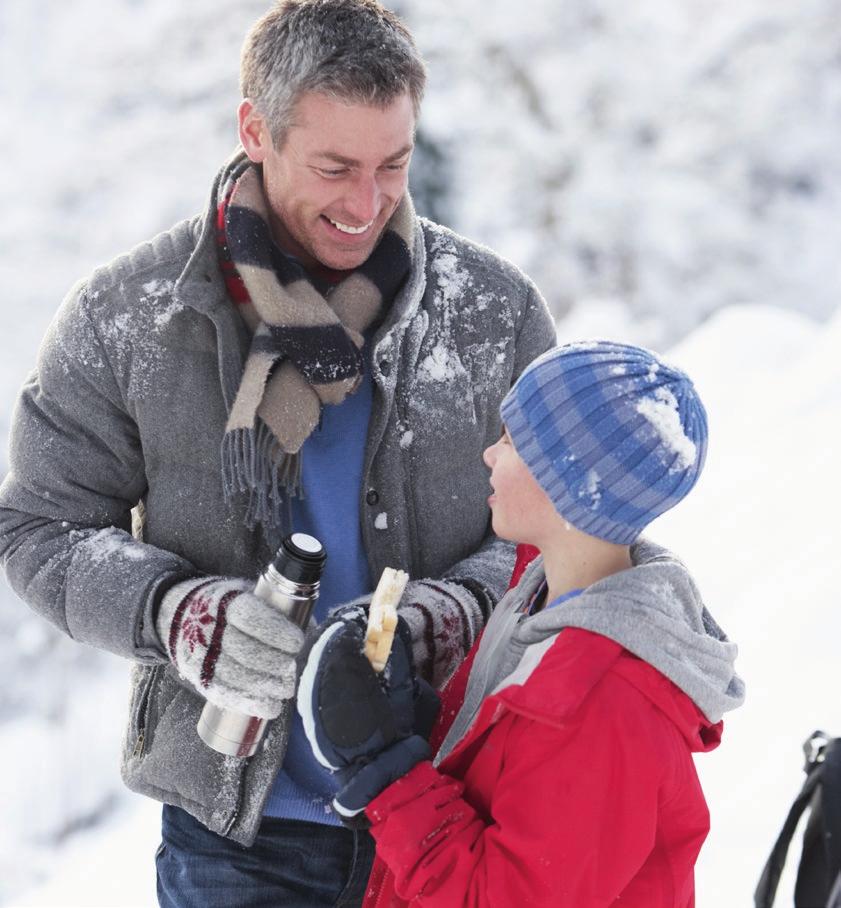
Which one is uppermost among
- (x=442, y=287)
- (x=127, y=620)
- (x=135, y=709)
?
(x=442, y=287)

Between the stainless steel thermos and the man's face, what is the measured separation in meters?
0.55

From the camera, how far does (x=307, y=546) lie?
5.82ft

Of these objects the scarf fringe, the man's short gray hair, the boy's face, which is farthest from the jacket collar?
the man's short gray hair

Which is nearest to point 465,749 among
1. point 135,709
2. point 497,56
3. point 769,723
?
point 135,709

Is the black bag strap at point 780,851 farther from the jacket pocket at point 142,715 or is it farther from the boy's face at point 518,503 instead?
the jacket pocket at point 142,715

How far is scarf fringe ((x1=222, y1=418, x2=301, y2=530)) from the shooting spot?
1934mm

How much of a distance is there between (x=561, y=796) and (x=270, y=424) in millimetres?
771

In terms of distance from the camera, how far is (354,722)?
159 centimetres

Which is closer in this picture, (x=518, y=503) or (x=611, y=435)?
(x=611, y=435)

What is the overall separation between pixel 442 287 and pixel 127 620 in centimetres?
79

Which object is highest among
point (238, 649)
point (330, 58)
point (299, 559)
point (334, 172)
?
point (330, 58)

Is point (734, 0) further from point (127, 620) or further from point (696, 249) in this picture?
point (127, 620)

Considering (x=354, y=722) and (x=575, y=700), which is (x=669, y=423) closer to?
(x=575, y=700)

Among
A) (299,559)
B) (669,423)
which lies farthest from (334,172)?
(669,423)
